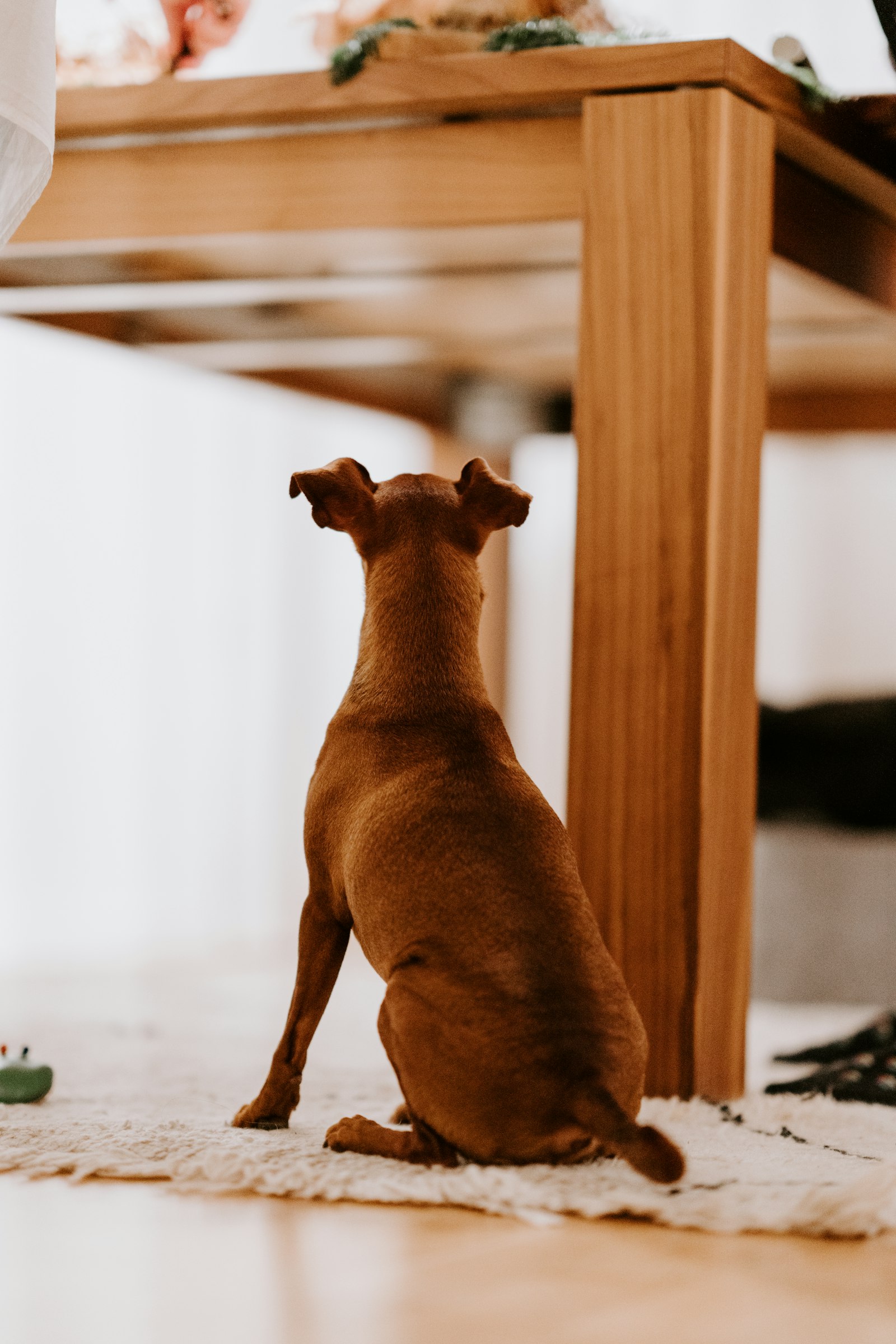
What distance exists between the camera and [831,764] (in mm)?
3545

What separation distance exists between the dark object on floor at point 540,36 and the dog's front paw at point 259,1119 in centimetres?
139

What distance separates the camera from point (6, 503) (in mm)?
3232

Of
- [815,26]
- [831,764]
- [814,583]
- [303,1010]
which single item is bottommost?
[303,1010]

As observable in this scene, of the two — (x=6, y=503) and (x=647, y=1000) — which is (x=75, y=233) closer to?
(x=6, y=503)

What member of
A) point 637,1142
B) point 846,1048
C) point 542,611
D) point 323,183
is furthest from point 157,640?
point 637,1142

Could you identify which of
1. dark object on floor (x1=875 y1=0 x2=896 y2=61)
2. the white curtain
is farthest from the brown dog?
dark object on floor (x1=875 y1=0 x2=896 y2=61)

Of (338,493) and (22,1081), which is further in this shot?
(22,1081)

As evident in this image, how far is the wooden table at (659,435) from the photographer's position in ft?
6.84

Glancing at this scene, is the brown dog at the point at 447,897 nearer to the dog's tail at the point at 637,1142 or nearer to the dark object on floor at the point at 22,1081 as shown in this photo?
the dog's tail at the point at 637,1142

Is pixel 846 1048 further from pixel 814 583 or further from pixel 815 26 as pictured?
pixel 815 26

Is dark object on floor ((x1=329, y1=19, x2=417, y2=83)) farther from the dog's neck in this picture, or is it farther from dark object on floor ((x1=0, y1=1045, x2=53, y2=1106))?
dark object on floor ((x1=0, y1=1045, x2=53, y2=1106))

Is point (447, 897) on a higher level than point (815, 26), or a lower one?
lower

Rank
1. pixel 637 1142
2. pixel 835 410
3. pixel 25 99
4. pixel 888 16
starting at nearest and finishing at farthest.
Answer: pixel 637 1142 → pixel 25 99 → pixel 888 16 → pixel 835 410

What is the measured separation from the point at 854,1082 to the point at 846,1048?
0.30m
